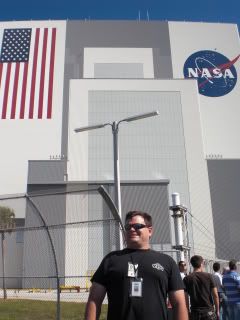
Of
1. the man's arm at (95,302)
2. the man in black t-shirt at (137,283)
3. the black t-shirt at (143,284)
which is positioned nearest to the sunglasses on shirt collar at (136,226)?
the man in black t-shirt at (137,283)

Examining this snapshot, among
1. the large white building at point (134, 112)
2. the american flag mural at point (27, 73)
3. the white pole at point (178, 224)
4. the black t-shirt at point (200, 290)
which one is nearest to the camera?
the black t-shirt at point (200, 290)

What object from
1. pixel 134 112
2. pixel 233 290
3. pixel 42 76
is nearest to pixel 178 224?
Result: pixel 233 290

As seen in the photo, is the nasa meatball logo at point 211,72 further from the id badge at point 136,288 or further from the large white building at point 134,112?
the id badge at point 136,288

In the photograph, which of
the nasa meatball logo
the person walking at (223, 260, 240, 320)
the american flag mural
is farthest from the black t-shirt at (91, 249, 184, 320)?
the nasa meatball logo

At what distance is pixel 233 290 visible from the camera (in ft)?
26.0

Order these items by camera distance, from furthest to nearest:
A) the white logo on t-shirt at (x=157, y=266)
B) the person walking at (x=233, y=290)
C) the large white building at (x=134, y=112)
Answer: the large white building at (x=134, y=112) < the person walking at (x=233, y=290) < the white logo on t-shirt at (x=157, y=266)

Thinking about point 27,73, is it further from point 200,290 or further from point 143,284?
point 143,284

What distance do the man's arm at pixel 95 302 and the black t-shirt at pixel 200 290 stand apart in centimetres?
365

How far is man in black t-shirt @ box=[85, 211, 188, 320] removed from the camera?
2.73 metres

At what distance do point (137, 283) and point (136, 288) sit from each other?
1.4 inches

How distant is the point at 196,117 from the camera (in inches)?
1859

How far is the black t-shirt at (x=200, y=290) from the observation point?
6.10m

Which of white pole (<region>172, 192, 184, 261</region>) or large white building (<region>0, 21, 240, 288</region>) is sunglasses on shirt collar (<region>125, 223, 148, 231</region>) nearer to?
white pole (<region>172, 192, 184, 261</region>)

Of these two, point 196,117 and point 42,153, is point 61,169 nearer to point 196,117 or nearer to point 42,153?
point 42,153
